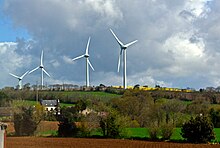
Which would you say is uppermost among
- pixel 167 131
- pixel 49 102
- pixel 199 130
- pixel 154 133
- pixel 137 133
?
pixel 49 102

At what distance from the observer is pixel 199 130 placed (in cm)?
6744

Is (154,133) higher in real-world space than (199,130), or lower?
lower

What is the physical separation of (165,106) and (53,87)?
6997cm

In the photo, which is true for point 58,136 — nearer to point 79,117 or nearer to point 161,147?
point 79,117

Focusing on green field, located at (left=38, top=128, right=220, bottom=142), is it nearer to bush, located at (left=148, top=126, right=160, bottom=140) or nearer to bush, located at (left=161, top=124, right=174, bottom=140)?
bush, located at (left=161, top=124, right=174, bottom=140)

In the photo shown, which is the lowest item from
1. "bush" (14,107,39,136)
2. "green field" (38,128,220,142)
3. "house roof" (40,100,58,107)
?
"green field" (38,128,220,142)

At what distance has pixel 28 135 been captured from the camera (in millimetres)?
77875

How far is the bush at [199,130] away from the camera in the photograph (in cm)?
6738

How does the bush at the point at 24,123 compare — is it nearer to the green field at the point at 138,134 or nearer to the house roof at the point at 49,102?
the green field at the point at 138,134

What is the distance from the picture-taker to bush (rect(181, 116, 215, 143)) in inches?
2653

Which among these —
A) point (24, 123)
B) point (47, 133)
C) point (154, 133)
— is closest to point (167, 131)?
point (154, 133)

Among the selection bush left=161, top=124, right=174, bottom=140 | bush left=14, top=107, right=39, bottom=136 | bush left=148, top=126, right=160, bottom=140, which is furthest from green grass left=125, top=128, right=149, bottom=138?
bush left=14, top=107, right=39, bottom=136

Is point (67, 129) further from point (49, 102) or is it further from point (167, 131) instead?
point (49, 102)

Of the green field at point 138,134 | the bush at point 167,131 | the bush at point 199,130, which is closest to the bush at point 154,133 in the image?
the green field at point 138,134
